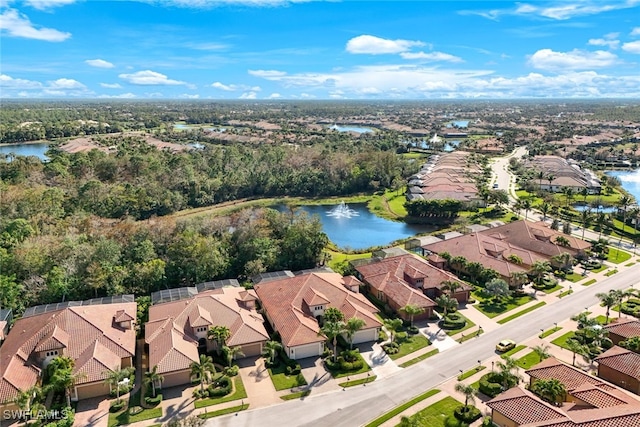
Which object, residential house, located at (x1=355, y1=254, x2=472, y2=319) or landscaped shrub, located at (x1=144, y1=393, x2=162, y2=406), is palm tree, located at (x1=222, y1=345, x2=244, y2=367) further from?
residential house, located at (x1=355, y1=254, x2=472, y2=319)

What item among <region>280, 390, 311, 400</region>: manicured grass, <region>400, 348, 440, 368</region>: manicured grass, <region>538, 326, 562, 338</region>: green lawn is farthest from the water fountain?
<region>280, 390, 311, 400</region>: manicured grass

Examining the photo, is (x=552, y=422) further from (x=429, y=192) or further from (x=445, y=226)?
(x=429, y=192)

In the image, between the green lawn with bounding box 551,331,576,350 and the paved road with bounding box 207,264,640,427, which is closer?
the paved road with bounding box 207,264,640,427

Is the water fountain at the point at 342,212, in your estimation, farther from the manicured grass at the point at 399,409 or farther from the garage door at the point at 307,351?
the manicured grass at the point at 399,409

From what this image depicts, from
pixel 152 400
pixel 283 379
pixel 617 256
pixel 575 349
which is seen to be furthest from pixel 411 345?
pixel 617 256

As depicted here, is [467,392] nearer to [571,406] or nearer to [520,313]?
[571,406]

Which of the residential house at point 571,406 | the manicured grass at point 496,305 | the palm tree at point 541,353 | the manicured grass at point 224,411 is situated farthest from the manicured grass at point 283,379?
the manicured grass at point 496,305

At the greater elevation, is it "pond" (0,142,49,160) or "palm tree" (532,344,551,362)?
"pond" (0,142,49,160)
